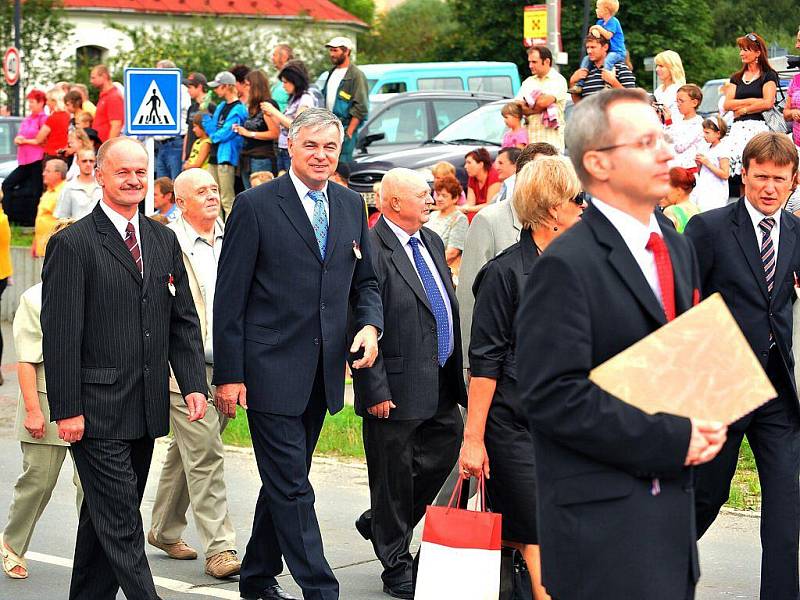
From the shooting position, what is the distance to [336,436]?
35.7 feet

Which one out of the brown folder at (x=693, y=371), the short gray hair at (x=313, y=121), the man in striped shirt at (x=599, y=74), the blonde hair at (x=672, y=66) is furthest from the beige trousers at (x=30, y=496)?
the blonde hair at (x=672, y=66)

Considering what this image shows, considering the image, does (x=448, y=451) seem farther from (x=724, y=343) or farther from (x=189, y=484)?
(x=724, y=343)

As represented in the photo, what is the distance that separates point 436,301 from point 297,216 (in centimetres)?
110

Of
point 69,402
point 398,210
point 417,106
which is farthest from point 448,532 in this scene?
point 417,106

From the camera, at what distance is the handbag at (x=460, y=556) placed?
212 inches

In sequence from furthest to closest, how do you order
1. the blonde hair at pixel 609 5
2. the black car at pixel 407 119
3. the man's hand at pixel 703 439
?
the black car at pixel 407 119
the blonde hair at pixel 609 5
the man's hand at pixel 703 439

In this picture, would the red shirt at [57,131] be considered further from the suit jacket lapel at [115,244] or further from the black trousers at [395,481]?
the suit jacket lapel at [115,244]

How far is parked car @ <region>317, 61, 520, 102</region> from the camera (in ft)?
83.9

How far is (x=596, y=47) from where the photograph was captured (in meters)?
14.4

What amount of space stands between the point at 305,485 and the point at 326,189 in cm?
138

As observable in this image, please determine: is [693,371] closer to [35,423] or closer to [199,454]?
[35,423]

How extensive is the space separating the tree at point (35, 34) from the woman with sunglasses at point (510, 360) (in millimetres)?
37110

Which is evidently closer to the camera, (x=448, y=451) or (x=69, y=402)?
(x=69, y=402)

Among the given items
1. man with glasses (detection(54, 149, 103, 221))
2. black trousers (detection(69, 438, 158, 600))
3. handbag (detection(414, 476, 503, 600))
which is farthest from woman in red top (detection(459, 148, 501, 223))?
handbag (detection(414, 476, 503, 600))
